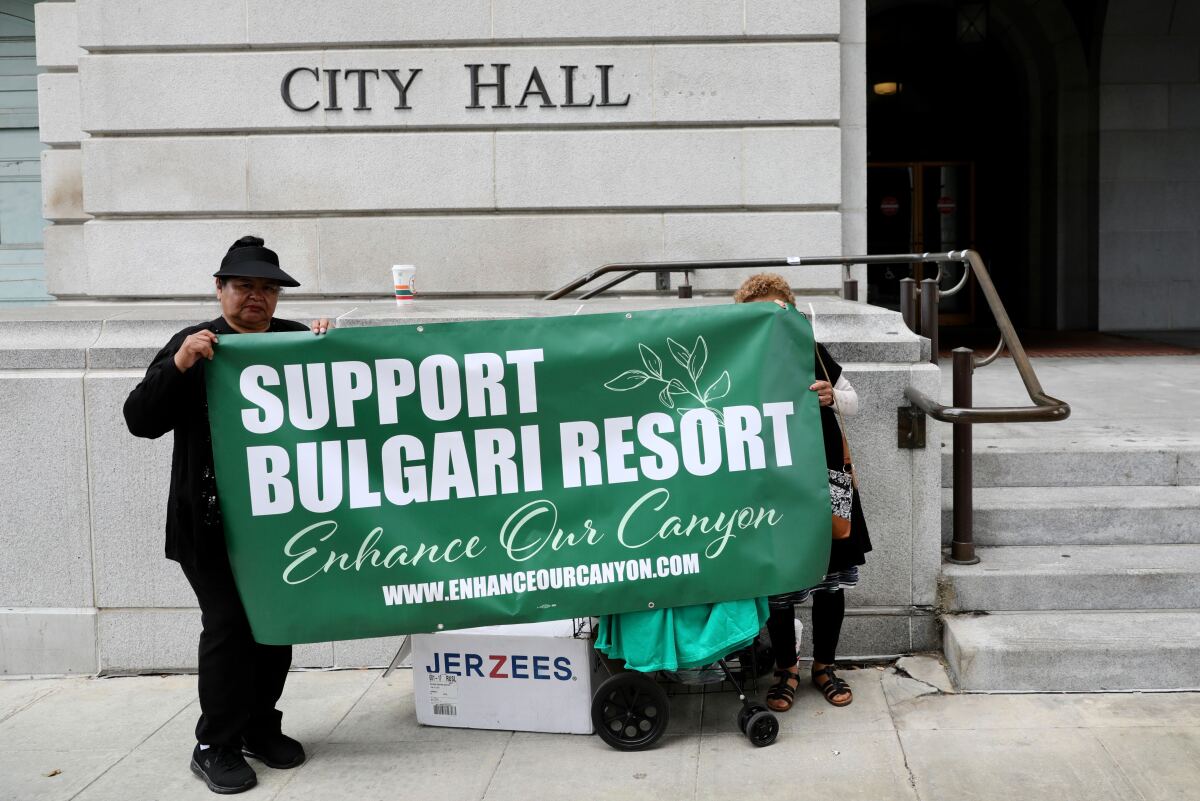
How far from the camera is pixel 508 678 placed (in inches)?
184

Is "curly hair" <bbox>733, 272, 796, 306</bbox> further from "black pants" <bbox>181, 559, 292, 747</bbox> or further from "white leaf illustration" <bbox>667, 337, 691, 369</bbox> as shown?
"black pants" <bbox>181, 559, 292, 747</bbox>

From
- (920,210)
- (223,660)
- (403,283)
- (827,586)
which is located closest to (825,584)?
(827,586)

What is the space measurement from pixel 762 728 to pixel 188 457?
2413mm

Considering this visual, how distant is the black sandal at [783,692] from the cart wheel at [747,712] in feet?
0.99

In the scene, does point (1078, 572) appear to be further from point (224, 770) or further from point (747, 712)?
point (224, 770)

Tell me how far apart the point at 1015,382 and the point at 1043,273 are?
29.4 ft

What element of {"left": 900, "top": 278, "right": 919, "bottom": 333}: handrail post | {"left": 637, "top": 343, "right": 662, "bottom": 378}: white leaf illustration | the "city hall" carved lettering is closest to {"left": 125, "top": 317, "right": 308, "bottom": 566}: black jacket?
{"left": 637, "top": 343, "right": 662, "bottom": 378}: white leaf illustration

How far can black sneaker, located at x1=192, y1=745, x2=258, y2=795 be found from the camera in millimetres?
4184

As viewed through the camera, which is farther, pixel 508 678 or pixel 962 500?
pixel 962 500

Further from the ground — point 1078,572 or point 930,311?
point 930,311

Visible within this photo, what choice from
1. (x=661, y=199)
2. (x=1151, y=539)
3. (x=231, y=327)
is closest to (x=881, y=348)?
(x=1151, y=539)

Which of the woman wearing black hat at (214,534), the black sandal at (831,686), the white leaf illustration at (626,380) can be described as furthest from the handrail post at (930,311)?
the woman wearing black hat at (214,534)

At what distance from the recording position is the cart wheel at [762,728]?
441 centimetres

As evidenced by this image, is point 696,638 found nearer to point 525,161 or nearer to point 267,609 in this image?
point 267,609
